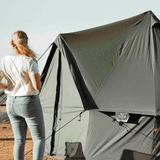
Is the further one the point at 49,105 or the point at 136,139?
the point at 49,105

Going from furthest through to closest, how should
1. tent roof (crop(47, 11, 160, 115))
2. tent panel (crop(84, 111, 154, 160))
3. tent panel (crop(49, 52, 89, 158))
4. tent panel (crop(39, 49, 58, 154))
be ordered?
1. tent panel (crop(39, 49, 58, 154))
2. tent panel (crop(49, 52, 89, 158))
3. tent panel (crop(84, 111, 154, 160))
4. tent roof (crop(47, 11, 160, 115))

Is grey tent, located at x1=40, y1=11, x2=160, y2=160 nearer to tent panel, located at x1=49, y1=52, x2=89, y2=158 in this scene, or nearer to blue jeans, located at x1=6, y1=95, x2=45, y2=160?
tent panel, located at x1=49, y1=52, x2=89, y2=158

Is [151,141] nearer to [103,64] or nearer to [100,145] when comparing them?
[100,145]

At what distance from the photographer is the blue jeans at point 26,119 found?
78.4 inches

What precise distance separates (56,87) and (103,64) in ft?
3.35

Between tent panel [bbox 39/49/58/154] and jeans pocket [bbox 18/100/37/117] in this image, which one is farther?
tent panel [bbox 39/49/58/154]

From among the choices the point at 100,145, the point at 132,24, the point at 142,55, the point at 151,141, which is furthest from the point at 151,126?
the point at 132,24

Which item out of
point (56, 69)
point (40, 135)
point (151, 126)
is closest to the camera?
point (40, 135)

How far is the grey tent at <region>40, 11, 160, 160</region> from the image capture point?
3209mm

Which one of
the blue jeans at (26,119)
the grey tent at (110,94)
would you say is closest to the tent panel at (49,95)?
the grey tent at (110,94)

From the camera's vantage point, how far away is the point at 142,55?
11.1ft

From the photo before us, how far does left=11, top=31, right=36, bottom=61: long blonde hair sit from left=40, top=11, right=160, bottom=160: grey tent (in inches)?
54.4

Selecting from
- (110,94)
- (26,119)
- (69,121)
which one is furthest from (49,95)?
(26,119)

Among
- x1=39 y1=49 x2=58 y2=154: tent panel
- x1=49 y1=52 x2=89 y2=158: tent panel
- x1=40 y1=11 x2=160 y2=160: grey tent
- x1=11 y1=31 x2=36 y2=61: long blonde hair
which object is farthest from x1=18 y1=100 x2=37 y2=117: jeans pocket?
x1=39 y1=49 x2=58 y2=154: tent panel
